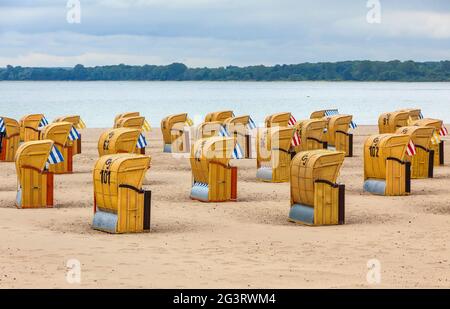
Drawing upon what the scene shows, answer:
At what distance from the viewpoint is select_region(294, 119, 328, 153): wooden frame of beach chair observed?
95.0 feet

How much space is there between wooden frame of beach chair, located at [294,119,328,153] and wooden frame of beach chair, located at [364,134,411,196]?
6458 mm

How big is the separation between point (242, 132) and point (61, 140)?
752 cm

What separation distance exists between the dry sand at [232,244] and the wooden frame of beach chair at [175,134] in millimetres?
11283

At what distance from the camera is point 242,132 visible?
110 ft

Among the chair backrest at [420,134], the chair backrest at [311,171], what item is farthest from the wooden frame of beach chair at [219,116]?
the chair backrest at [311,171]

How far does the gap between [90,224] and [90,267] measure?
407 cm

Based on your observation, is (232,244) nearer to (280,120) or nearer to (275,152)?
(275,152)

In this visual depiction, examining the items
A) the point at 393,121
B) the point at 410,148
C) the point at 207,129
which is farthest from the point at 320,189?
the point at 393,121

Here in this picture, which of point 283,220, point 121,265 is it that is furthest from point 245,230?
point 121,265

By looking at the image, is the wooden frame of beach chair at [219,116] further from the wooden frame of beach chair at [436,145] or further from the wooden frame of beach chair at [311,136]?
the wooden frame of beach chair at [436,145]

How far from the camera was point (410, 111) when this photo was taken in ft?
124

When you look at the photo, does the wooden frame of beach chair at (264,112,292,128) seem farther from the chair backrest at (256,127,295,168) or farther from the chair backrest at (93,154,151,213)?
the chair backrest at (93,154,151,213)

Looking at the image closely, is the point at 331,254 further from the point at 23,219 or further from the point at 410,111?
the point at 410,111

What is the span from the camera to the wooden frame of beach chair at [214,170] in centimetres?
2078
